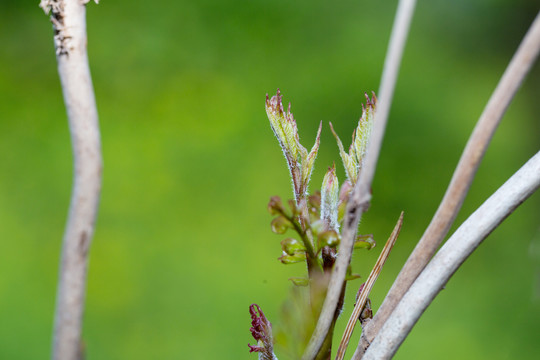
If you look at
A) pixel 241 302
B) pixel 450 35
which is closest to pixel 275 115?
pixel 241 302

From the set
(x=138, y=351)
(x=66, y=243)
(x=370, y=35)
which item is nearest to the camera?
(x=66, y=243)

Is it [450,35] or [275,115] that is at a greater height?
[450,35]

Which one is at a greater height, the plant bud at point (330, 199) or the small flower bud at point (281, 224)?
the plant bud at point (330, 199)

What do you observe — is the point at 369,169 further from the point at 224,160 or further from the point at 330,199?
the point at 224,160

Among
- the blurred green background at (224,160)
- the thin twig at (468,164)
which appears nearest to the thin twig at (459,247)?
the thin twig at (468,164)

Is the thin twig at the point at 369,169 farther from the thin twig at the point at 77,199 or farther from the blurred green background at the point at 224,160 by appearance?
the blurred green background at the point at 224,160

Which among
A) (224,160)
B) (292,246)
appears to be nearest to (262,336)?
(292,246)

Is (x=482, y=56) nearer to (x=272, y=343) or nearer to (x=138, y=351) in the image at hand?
(x=138, y=351)
